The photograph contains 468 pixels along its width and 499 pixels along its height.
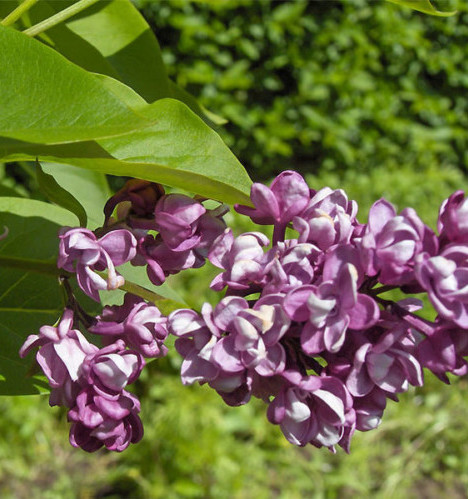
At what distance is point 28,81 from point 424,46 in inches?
175

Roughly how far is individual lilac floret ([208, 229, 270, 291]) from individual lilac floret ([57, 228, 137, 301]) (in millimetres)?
71

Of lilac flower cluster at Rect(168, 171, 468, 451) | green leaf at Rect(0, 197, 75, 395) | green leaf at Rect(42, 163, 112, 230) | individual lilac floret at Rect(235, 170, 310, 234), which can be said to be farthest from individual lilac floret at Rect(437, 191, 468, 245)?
green leaf at Rect(42, 163, 112, 230)

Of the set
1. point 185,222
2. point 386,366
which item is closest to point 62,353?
point 185,222

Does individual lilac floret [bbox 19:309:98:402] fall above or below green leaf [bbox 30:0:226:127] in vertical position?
below

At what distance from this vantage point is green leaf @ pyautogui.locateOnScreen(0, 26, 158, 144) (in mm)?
515

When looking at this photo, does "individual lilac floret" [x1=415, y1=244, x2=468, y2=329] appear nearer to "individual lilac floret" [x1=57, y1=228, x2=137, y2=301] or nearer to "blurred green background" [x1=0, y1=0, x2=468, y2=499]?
"individual lilac floret" [x1=57, y1=228, x2=137, y2=301]

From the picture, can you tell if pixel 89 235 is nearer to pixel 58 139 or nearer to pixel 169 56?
pixel 58 139

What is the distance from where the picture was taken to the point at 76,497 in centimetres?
269

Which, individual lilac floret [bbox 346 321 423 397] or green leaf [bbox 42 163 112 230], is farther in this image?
green leaf [bbox 42 163 112 230]

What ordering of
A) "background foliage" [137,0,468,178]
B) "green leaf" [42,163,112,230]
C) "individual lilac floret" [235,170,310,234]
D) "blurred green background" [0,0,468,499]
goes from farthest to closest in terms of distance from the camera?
"background foliage" [137,0,468,178] < "blurred green background" [0,0,468,499] < "green leaf" [42,163,112,230] < "individual lilac floret" [235,170,310,234]

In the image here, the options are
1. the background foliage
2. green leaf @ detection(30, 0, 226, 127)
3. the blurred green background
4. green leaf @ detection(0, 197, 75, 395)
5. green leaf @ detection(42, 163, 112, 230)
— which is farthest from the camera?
the background foliage

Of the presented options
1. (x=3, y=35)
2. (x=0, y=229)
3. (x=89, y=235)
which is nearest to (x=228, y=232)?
(x=89, y=235)

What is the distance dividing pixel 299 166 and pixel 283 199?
14.2ft

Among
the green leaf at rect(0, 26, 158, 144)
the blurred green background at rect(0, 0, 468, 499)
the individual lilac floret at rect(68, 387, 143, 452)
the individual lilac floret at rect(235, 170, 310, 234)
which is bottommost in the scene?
the blurred green background at rect(0, 0, 468, 499)
